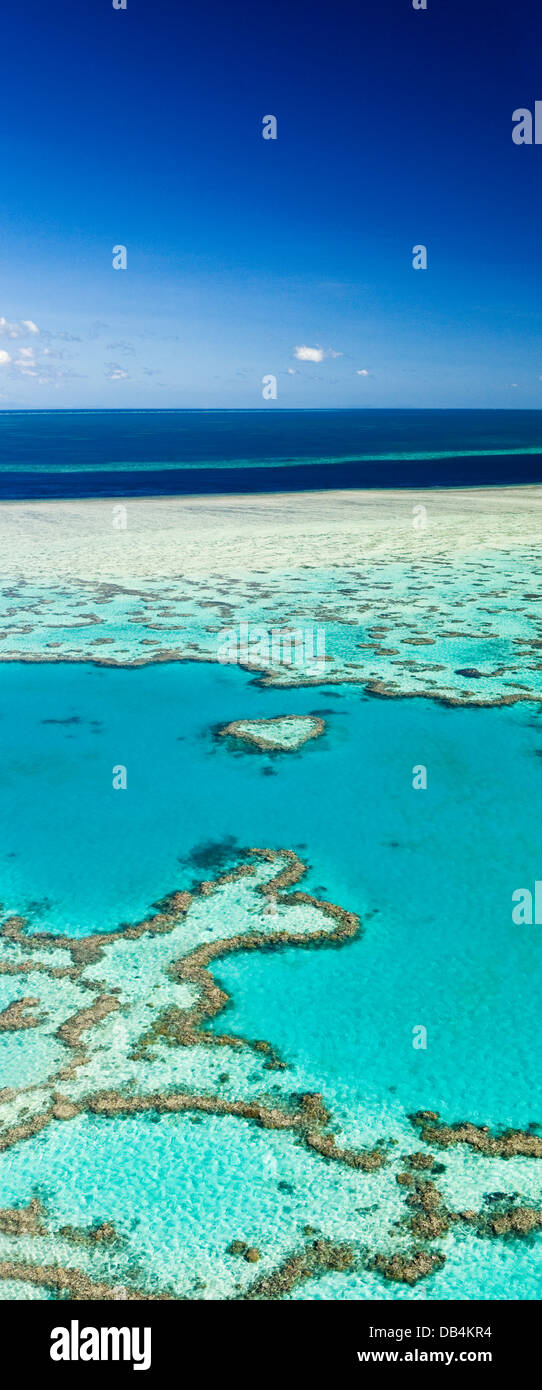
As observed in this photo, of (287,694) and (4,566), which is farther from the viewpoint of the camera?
(4,566)

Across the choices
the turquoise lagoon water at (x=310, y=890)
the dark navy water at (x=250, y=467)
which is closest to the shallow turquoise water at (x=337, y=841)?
the turquoise lagoon water at (x=310, y=890)

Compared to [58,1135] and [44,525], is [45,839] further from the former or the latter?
[44,525]

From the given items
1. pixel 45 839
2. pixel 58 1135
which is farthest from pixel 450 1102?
pixel 45 839

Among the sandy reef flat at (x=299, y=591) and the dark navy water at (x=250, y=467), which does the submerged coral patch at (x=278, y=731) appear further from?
the dark navy water at (x=250, y=467)

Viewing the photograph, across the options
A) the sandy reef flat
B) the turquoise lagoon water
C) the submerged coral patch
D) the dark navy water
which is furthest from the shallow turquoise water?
the dark navy water

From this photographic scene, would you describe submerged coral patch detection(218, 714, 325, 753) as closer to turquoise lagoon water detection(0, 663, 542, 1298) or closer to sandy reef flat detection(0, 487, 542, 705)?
turquoise lagoon water detection(0, 663, 542, 1298)

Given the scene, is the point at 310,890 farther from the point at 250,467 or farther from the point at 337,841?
the point at 250,467
